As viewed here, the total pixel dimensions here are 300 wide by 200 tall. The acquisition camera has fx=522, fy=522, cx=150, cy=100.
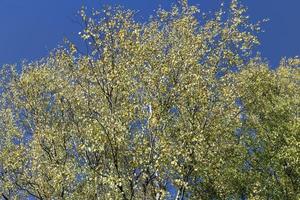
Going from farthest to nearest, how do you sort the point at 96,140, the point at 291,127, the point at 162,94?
the point at 291,127, the point at 162,94, the point at 96,140

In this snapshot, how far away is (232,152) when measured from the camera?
5350 centimetres

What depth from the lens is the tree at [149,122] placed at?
36.6 meters

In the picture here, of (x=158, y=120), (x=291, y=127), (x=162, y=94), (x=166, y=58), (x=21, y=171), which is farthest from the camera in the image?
(x=291, y=127)

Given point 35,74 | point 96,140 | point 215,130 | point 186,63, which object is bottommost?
point 96,140

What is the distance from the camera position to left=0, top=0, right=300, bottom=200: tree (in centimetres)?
3656

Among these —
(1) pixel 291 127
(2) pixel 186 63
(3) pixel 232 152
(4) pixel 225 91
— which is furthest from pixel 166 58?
(1) pixel 291 127

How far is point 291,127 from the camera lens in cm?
5453

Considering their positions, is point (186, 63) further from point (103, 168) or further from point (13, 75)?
point (13, 75)

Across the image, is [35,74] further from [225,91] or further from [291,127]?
[291,127]

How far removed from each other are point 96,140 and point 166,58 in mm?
11961

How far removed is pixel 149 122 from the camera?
36969 millimetres

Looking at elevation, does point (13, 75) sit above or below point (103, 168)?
above

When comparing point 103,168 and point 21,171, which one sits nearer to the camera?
point 103,168

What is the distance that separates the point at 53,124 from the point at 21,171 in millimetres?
6376
